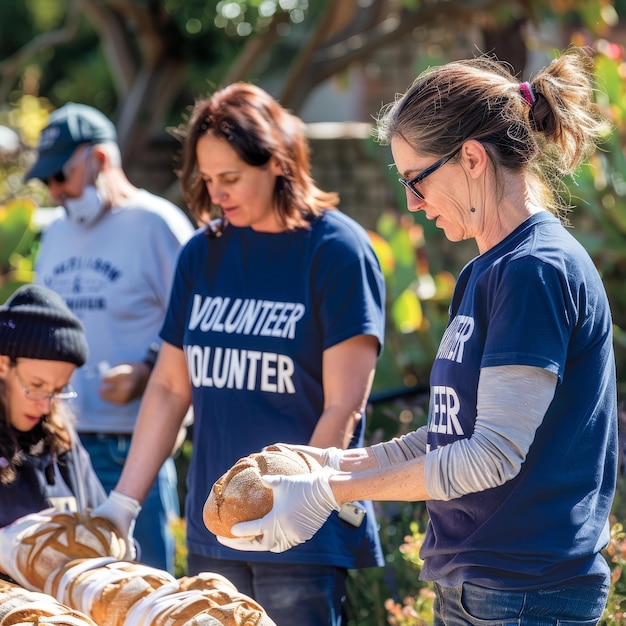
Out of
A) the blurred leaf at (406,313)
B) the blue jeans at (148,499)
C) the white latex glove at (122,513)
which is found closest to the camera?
the white latex glove at (122,513)

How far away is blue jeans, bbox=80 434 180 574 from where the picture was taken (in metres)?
3.58

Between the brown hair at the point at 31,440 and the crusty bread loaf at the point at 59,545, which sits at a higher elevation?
the brown hair at the point at 31,440

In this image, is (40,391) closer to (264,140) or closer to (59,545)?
(59,545)

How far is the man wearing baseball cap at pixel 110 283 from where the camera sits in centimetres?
362

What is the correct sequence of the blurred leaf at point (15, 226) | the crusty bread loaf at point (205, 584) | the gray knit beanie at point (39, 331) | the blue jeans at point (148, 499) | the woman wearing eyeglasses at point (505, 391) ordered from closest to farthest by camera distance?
the woman wearing eyeglasses at point (505, 391), the crusty bread loaf at point (205, 584), the gray knit beanie at point (39, 331), the blue jeans at point (148, 499), the blurred leaf at point (15, 226)

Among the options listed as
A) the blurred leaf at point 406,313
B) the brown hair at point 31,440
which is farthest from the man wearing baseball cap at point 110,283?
the blurred leaf at point 406,313

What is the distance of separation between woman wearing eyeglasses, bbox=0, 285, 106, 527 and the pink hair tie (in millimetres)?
1511

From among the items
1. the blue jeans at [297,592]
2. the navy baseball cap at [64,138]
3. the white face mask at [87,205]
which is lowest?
the blue jeans at [297,592]

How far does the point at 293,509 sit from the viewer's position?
6.58 feet

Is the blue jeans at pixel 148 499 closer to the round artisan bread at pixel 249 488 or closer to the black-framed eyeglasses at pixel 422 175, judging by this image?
the round artisan bread at pixel 249 488

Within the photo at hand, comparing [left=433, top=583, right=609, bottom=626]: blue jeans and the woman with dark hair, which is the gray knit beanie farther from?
[left=433, top=583, right=609, bottom=626]: blue jeans

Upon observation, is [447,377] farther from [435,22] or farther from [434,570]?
[435,22]

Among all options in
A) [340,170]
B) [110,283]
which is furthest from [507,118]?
[340,170]

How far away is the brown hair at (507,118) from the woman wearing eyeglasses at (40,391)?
4.04ft
